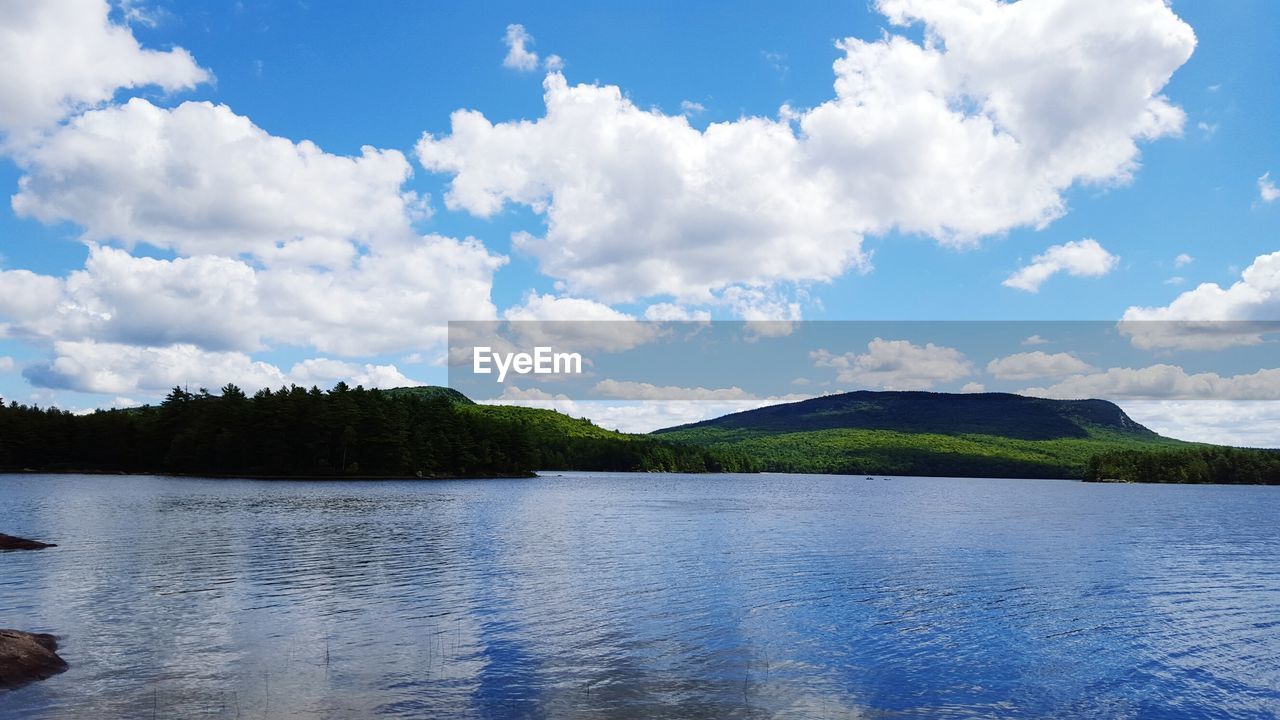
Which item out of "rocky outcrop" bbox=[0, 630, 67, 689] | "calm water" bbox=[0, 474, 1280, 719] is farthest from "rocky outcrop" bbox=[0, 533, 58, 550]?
"rocky outcrop" bbox=[0, 630, 67, 689]

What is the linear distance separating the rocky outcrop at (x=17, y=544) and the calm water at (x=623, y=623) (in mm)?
2072

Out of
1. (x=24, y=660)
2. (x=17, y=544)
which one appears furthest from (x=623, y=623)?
(x=17, y=544)

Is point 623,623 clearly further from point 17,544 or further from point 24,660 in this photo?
point 17,544

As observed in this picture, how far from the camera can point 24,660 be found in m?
25.4

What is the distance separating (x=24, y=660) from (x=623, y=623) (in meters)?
21.2

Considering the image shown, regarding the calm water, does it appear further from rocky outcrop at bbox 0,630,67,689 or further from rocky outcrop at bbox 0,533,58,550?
rocky outcrop at bbox 0,533,58,550

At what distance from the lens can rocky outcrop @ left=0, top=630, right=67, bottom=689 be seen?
2439 centimetres

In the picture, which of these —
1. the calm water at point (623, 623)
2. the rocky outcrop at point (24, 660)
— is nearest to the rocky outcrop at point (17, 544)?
the calm water at point (623, 623)

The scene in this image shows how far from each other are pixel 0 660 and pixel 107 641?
5.68 m

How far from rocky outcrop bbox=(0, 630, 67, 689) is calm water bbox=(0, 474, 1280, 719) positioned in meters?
0.74

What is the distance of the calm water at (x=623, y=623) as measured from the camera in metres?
24.9

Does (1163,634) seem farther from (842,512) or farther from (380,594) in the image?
(842,512)

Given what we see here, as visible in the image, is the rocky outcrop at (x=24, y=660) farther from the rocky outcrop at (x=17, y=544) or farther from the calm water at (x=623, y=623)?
the rocky outcrop at (x=17, y=544)

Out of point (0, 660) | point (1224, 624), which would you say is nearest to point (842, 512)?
point (1224, 624)
